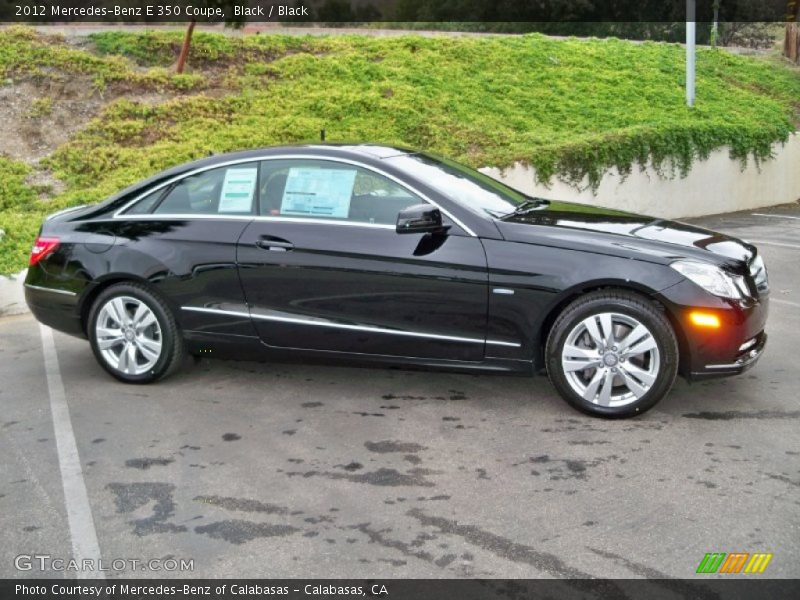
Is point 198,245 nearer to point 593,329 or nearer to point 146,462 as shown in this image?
point 146,462

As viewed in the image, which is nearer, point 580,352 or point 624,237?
point 580,352

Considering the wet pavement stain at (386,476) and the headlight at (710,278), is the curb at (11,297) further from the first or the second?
the headlight at (710,278)

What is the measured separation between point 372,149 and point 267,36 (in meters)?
13.9

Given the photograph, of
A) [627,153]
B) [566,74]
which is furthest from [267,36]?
[627,153]

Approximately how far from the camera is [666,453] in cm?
489

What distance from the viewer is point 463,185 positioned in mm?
6121

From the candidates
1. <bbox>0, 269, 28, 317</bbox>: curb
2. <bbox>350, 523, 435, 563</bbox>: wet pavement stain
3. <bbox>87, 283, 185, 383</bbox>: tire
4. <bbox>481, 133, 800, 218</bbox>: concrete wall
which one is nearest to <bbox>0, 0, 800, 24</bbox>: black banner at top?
<bbox>481, 133, 800, 218</bbox>: concrete wall

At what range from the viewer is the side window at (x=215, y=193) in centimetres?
603

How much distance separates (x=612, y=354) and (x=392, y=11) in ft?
84.2

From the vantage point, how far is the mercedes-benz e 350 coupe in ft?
17.3

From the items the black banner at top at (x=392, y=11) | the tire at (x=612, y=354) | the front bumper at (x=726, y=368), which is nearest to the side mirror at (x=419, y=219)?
the tire at (x=612, y=354)

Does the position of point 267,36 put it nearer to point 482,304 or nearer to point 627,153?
point 627,153

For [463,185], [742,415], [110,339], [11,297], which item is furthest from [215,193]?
[11,297]

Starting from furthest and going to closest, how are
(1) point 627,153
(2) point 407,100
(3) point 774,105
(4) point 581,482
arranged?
1. (3) point 774,105
2. (2) point 407,100
3. (1) point 627,153
4. (4) point 581,482
